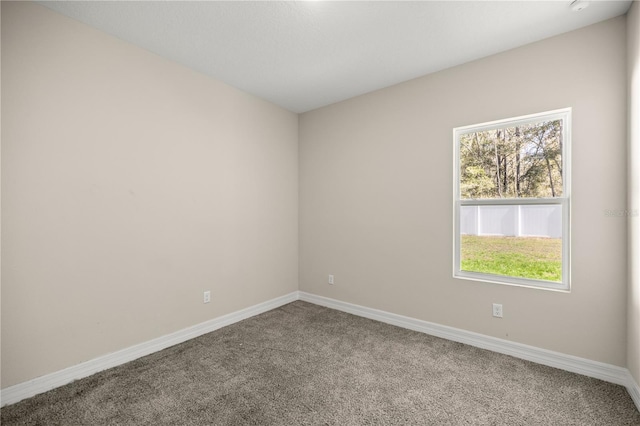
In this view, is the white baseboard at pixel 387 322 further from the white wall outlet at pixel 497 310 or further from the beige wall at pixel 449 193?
the white wall outlet at pixel 497 310

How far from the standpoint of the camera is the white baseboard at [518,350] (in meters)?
2.10

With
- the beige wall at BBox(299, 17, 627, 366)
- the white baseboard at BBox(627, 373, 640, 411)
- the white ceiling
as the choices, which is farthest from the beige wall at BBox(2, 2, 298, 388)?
the white baseboard at BBox(627, 373, 640, 411)

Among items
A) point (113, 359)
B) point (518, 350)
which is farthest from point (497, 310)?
point (113, 359)

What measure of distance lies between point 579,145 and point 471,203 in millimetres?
909

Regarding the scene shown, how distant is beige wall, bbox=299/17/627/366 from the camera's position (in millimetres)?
2158

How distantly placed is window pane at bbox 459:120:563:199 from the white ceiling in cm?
75

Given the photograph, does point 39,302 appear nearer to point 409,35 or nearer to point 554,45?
point 409,35

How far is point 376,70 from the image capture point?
9.56 feet

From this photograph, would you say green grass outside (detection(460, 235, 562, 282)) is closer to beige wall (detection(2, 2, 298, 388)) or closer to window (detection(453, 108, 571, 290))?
window (detection(453, 108, 571, 290))

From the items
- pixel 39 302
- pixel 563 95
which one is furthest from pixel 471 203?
pixel 39 302

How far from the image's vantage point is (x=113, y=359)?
7.70 feet

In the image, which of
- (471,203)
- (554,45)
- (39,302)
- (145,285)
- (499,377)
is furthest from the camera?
(471,203)

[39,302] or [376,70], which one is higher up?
[376,70]

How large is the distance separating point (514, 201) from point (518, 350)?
4.33 feet
